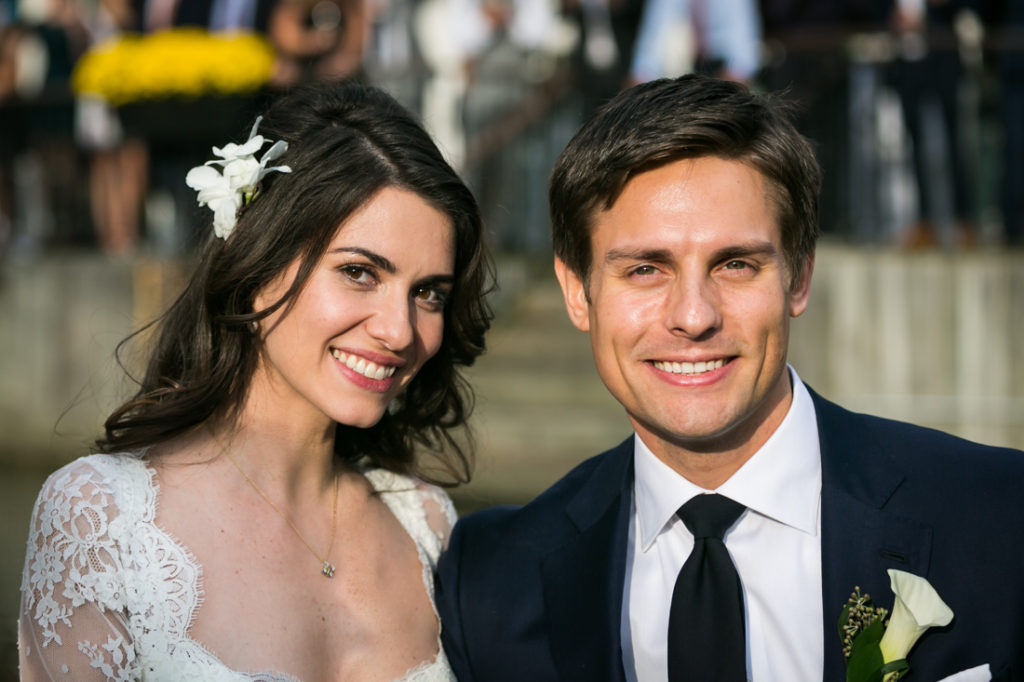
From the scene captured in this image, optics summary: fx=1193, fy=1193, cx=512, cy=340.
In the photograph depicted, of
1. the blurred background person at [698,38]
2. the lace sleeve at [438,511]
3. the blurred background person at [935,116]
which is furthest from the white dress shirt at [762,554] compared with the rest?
the blurred background person at [935,116]

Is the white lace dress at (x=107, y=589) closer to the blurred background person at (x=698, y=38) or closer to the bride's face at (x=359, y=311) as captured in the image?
the bride's face at (x=359, y=311)

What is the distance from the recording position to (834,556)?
2.88 meters

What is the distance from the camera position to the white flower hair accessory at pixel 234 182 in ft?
11.0

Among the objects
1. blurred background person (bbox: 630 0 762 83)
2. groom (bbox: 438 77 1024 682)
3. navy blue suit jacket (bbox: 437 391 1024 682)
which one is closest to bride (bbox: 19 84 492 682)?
navy blue suit jacket (bbox: 437 391 1024 682)

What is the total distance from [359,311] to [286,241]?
0.93ft

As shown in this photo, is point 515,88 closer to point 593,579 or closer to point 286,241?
point 286,241

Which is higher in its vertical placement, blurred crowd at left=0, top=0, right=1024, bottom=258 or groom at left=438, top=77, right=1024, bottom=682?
blurred crowd at left=0, top=0, right=1024, bottom=258

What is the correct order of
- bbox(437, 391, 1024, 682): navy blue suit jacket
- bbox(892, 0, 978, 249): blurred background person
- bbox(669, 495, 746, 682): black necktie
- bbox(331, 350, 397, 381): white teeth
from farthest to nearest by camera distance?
bbox(892, 0, 978, 249): blurred background person < bbox(331, 350, 397, 381): white teeth < bbox(669, 495, 746, 682): black necktie < bbox(437, 391, 1024, 682): navy blue suit jacket

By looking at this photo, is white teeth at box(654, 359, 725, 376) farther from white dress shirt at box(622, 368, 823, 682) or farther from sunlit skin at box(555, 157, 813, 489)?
white dress shirt at box(622, 368, 823, 682)

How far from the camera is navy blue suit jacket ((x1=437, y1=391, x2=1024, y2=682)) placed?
9.00 feet

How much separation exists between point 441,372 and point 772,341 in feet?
4.28

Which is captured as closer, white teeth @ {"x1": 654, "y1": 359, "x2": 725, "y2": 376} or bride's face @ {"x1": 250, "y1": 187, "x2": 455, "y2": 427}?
white teeth @ {"x1": 654, "y1": 359, "x2": 725, "y2": 376}

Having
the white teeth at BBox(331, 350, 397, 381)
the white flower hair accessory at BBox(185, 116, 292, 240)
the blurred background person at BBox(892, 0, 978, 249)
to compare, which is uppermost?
the blurred background person at BBox(892, 0, 978, 249)

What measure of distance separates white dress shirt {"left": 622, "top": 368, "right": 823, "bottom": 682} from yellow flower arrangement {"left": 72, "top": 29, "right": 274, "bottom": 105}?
7111 millimetres
